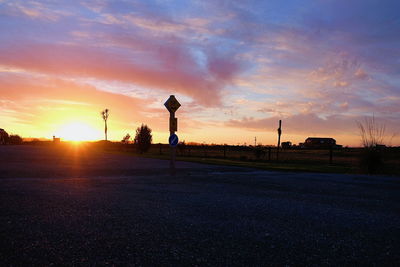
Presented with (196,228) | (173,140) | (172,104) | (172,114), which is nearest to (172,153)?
(173,140)

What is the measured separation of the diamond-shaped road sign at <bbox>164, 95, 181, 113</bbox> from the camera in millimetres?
13773

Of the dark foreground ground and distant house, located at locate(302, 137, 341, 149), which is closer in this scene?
the dark foreground ground

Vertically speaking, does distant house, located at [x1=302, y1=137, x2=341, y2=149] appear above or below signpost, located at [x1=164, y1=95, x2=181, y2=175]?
above

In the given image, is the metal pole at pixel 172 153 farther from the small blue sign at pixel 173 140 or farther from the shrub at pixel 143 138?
the shrub at pixel 143 138

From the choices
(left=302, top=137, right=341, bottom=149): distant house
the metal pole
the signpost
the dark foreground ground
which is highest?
(left=302, top=137, right=341, bottom=149): distant house

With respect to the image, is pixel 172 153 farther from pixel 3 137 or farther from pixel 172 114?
pixel 3 137

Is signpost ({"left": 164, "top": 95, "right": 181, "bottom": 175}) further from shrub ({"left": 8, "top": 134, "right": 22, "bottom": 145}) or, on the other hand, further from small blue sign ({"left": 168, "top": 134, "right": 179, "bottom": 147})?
shrub ({"left": 8, "top": 134, "right": 22, "bottom": 145})

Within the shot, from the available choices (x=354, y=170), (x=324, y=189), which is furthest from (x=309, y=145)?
(x=324, y=189)

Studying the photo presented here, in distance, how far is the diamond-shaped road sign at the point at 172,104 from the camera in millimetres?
13773

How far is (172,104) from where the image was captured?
45.5 ft

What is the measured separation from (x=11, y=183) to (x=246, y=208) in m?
6.90

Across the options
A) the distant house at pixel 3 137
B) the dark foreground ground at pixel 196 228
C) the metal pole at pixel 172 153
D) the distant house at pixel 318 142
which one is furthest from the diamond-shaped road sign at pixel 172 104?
the distant house at pixel 318 142

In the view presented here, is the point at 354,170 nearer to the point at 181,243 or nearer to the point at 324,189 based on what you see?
the point at 324,189

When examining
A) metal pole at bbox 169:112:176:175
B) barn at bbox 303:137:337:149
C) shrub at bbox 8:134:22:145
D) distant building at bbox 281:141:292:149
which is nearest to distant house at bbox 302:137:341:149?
Result: barn at bbox 303:137:337:149
